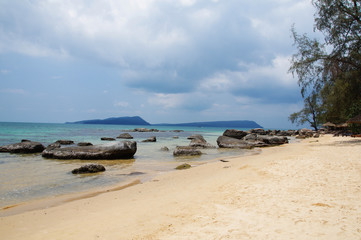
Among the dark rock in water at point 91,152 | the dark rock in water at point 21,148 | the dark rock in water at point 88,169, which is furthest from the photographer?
the dark rock in water at point 21,148

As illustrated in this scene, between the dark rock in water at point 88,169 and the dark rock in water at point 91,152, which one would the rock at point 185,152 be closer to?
the dark rock in water at point 91,152

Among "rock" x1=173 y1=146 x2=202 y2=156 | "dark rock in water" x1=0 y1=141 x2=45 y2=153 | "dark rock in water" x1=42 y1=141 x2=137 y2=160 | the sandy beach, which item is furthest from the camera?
"rock" x1=173 y1=146 x2=202 y2=156

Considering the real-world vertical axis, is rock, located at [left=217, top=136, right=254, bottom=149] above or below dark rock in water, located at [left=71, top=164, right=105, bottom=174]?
above

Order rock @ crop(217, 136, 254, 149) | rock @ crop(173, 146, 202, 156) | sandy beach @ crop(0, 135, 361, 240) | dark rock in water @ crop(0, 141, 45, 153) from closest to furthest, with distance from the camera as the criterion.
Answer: sandy beach @ crop(0, 135, 361, 240) → dark rock in water @ crop(0, 141, 45, 153) → rock @ crop(173, 146, 202, 156) → rock @ crop(217, 136, 254, 149)

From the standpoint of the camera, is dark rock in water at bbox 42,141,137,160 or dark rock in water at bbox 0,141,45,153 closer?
dark rock in water at bbox 42,141,137,160

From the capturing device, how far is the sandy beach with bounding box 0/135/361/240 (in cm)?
346

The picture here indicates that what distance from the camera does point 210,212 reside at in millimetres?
4324

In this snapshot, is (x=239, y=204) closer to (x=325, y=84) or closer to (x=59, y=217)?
(x=59, y=217)

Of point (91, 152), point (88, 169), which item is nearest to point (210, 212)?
point (88, 169)

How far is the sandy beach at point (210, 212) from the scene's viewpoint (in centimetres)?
346

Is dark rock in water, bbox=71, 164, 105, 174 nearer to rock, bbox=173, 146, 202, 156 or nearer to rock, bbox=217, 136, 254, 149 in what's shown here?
rock, bbox=173, 146, 202, 156

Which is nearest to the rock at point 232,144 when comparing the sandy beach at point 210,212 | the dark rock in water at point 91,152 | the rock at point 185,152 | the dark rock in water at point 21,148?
the rock at point 185,152

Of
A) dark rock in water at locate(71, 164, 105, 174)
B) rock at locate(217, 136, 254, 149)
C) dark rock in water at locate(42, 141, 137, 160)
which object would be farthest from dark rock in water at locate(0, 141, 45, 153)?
rock at locate(217, 136, 254, 149)

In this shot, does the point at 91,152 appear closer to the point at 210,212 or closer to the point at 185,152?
the point at 185,152
